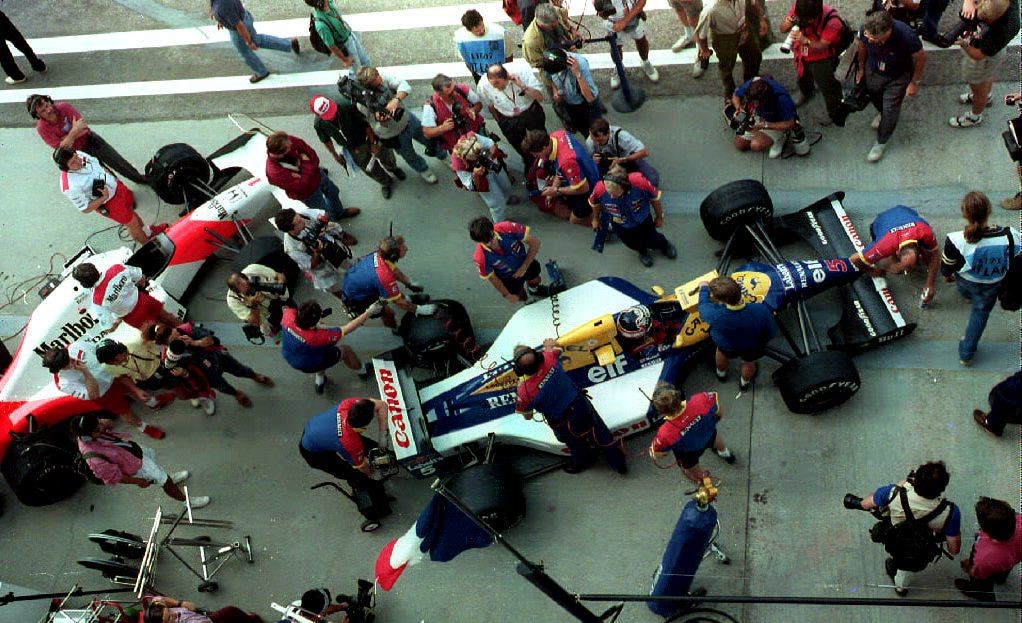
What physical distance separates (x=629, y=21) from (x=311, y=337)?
453 centimetres

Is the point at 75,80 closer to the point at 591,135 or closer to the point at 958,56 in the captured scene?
the point at 591,135

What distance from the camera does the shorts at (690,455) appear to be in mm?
6406

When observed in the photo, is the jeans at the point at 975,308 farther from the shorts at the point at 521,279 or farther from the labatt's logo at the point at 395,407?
the labatt's logo at the point at 395,407

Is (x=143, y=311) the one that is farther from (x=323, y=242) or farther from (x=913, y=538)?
(x=913, y=538)

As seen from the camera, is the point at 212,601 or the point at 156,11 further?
the point at 156,11

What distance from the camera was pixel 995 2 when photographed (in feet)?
24.6

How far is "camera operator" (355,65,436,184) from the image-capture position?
8594 millimetres

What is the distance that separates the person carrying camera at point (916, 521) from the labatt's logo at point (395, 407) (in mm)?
3378

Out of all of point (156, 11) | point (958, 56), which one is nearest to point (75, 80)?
point (156, 11)

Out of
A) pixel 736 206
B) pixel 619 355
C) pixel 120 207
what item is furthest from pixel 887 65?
pixel 120 207

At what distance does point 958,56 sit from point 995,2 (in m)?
1.62

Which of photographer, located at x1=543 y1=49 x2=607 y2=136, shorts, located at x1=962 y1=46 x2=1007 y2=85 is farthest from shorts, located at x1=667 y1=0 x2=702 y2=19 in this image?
shorts, located at x1=962 y1=46 x2=1007 y2=85

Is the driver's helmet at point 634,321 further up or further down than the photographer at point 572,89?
further down

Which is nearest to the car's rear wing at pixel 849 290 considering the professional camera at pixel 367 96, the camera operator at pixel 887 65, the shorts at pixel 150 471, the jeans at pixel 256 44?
the camera operator at pixel 887 65
